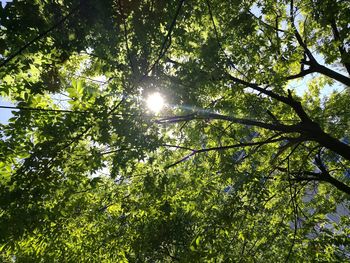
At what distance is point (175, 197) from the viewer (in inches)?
255

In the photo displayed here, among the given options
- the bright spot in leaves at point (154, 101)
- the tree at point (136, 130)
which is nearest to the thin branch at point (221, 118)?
the tree at point (136, 130)

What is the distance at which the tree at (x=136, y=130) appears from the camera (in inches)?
159

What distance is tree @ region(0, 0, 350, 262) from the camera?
13.3ft

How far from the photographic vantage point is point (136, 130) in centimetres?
445

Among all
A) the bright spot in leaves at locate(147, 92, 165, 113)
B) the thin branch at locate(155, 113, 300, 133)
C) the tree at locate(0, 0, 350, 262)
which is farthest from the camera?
the thin branch at locate(155, 113, 300, 133)

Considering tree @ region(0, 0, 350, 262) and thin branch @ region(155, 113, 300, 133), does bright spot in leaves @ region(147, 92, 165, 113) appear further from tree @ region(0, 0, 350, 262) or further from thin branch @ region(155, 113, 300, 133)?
thin branch @ region(155, 113, 300, 133)

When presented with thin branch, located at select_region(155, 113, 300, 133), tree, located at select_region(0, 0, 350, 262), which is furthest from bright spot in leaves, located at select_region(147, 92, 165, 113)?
thin branch, located at select_region(155, 113, 300, 133)

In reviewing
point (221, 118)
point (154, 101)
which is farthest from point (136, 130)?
point (221, 118)

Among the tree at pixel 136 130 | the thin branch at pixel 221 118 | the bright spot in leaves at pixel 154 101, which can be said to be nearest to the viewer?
the tree at pixel 136 130

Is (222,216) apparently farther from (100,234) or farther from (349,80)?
(349,80)

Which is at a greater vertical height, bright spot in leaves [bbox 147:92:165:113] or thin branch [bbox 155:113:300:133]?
thin branch [bbox 155:113:300:133]

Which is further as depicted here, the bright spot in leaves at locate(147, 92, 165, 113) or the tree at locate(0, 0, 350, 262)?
the bright spot in leaves at locate(147, 92, 165, 113)

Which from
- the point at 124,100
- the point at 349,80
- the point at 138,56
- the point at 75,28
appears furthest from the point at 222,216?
the point at 349,80

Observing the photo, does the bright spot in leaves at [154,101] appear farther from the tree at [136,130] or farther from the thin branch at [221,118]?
the thin branch at [221,118]
